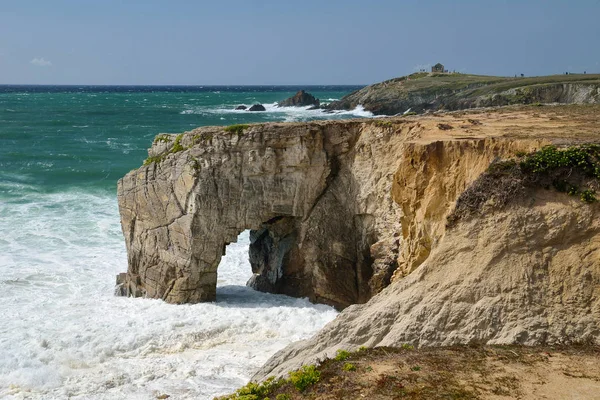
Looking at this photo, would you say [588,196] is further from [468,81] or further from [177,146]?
[468,81]

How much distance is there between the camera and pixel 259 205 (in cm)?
1998

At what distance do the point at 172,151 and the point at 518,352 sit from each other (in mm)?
13345

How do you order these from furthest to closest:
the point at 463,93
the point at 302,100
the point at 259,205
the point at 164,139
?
the point at 302,100 → the point at 463,93 → the point at 164,139 → the point at 259,205

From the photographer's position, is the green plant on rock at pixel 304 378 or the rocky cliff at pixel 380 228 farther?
the rocky cliff at pixel 380 228

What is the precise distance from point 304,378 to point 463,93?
65362 mm

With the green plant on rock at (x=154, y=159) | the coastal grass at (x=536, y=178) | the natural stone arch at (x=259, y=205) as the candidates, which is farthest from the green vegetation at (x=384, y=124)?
the green plant on rock at (x=154, y=159)

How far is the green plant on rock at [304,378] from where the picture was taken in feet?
34.7

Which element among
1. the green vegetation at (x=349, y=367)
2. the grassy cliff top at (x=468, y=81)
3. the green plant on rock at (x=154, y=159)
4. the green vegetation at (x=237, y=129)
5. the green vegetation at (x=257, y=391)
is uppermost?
the grassy cliff top at (x=468, y=81)

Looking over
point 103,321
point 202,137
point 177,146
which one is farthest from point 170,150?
point 103,321

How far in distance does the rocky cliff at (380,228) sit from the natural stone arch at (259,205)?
0.14 feet

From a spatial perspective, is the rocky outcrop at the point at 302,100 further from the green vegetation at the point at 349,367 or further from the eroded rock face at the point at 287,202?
the green vegetation at the point at 349,367

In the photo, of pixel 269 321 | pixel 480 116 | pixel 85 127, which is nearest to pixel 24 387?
pixel 269 321

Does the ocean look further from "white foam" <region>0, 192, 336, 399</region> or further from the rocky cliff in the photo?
the rocky cliff

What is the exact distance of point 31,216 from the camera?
31156 millimetres
